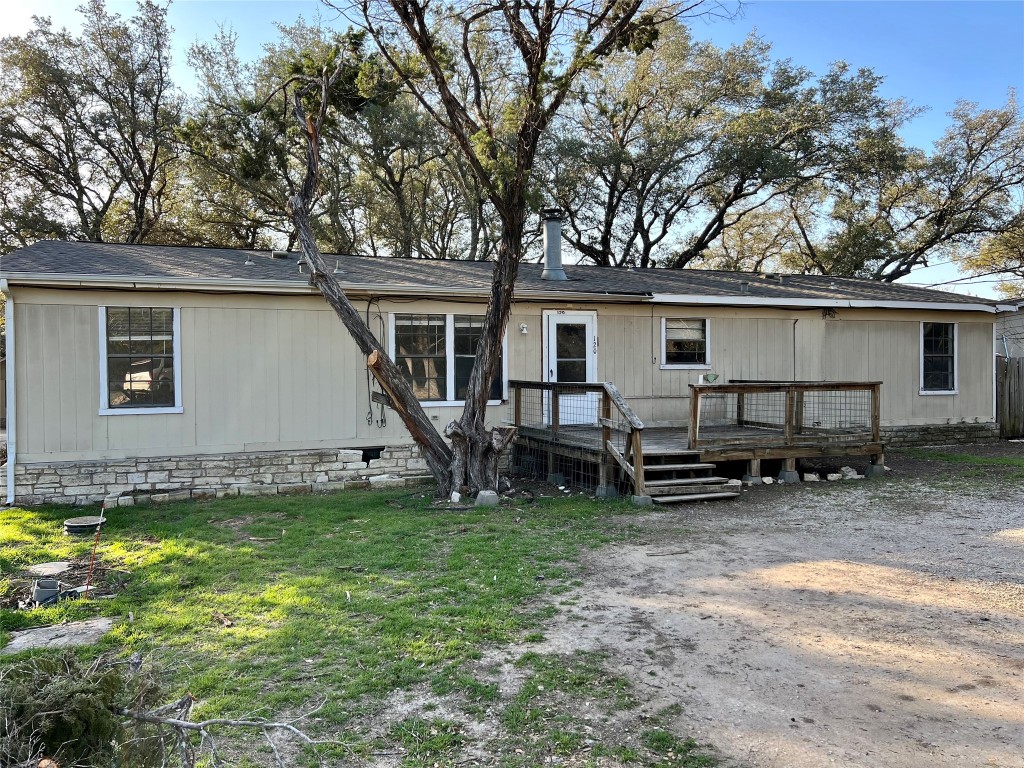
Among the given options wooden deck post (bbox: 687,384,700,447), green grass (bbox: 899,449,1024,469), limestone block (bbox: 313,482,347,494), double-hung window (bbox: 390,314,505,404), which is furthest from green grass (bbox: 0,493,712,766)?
green grass (bbox: 899,449,1024,469)

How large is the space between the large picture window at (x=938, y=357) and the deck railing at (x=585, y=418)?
630 cm

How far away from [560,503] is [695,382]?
4.23 meters

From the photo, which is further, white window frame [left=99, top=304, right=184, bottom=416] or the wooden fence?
the wooden fence

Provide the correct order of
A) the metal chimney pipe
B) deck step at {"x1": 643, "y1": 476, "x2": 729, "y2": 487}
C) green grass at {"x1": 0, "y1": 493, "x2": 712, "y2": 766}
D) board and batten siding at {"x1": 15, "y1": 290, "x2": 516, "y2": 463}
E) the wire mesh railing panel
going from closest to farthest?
green grass at {"x1": 0, "y1": 493, "x2": 712, "y2": 766} → deck step at {"x1": 643, "y1": 476, "x2": 729, "y2": 487} → board and batten siding at {"x1": 15, "y1": 290, "x2": 516, "y2": 463} → the metal chimney pipe → the wire mesh railing panel

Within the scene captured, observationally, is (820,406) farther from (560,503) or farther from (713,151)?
(713,151)

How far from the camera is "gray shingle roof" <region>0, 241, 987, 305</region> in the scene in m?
8.36

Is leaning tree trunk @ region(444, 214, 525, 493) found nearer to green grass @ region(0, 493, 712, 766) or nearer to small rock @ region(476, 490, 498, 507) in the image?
small rock @ region(476, 490, 498, 507)

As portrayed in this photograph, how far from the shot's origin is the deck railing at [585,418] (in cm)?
774

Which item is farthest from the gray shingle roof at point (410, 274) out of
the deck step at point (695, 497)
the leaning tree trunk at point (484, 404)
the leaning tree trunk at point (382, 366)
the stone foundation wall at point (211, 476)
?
the deck step at point (695, 497)

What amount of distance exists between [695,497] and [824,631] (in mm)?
3857

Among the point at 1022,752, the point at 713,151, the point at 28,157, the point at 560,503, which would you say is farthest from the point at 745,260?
the point at 1022,752

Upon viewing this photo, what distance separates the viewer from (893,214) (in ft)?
75.4

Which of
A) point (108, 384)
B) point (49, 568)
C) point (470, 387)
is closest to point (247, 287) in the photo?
point (108, 384)

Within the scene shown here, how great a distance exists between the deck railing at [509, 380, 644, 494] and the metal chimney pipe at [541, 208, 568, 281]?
7.12 ft
